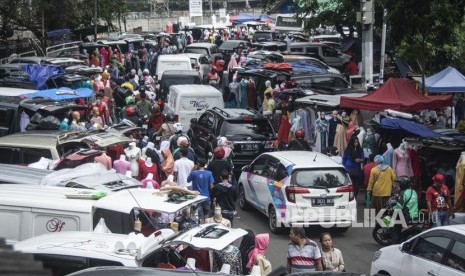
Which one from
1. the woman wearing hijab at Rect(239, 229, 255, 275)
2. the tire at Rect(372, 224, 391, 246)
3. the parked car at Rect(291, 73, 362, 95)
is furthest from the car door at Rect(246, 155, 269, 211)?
the parked car at Rect(291, 73, 362, 95)

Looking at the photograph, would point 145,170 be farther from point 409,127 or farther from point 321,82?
point 321,82

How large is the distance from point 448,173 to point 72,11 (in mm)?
33566

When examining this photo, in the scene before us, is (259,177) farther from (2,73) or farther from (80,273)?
(2,73)

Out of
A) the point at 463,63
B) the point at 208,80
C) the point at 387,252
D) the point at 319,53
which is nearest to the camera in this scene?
the point at 387,252

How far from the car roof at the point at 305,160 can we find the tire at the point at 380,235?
130cm

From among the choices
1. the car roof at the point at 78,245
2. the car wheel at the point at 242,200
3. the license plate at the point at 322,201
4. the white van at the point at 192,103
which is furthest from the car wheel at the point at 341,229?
the white van at the point at 192,103

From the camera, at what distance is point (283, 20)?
5784 cm

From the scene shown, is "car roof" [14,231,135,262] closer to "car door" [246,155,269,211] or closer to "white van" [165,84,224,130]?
"car door" [246,155,269,211]

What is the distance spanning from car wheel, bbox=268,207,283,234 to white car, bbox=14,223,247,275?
19.6 feet

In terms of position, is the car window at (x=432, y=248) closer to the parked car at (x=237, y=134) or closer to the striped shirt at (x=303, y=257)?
the striped shirt at (x=303, y=257)

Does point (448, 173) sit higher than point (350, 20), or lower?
lower

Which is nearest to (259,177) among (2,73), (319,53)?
(2,73)

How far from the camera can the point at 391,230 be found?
545 inches

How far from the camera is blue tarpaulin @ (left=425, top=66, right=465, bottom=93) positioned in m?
21.2
